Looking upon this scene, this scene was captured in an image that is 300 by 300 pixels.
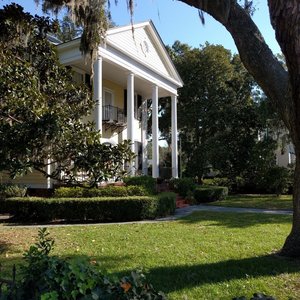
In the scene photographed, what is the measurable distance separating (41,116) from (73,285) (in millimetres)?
4127

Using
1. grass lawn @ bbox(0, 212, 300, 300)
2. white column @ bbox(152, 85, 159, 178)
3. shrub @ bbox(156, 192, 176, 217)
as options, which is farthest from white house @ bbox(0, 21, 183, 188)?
grass lawn @ bbox(0, 212, 300, 300)

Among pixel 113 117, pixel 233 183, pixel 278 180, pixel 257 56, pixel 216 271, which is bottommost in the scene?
pixel 216 271

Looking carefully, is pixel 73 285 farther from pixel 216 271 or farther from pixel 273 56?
pixel 273 56

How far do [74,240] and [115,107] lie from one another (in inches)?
553

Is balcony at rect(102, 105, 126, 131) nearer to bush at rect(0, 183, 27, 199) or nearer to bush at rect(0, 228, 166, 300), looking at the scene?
bush at rect(0, 183, 27, 199)

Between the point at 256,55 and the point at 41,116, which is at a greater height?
the point at 256,55

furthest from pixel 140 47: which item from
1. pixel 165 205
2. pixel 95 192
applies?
pixel 165 205

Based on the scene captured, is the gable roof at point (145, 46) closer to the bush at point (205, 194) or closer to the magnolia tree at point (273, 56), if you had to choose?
the bush at point (205, 194)

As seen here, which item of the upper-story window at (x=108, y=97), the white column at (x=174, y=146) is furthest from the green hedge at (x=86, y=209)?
the white column at (x=174, y=146)

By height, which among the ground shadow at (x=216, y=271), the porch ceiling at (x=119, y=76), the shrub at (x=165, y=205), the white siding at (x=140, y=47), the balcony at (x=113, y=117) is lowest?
the ground shadow at (x=216, y=271)

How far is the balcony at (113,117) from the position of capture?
2208cm

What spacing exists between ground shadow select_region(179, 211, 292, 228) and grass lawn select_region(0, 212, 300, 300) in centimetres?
5

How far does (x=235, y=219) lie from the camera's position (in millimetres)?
13648

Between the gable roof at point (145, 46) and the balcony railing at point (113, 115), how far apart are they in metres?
2.88
